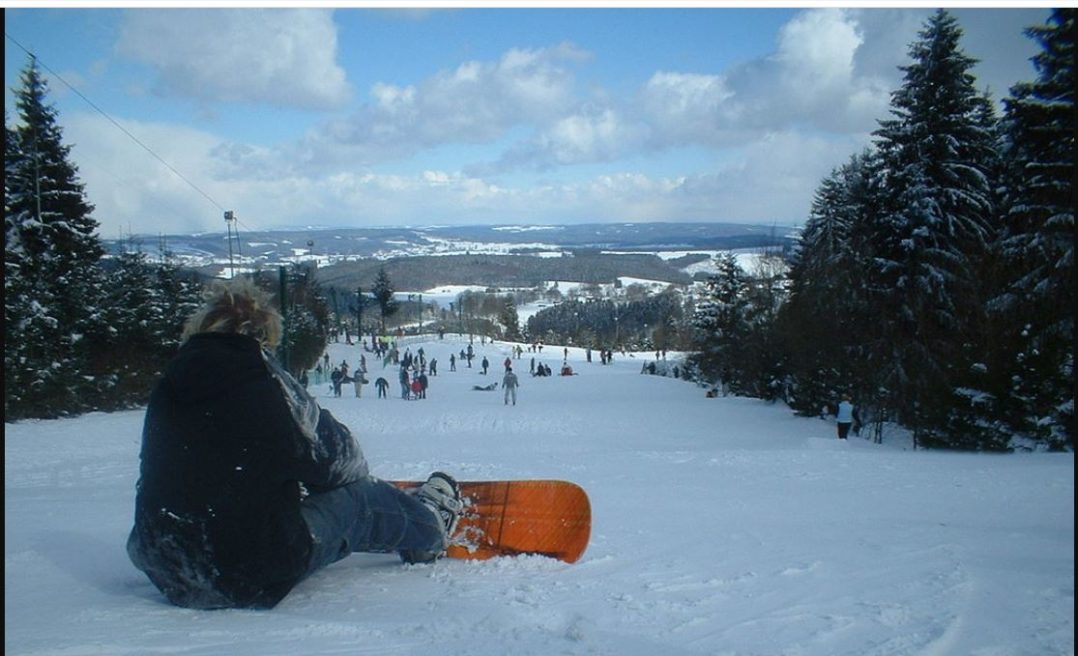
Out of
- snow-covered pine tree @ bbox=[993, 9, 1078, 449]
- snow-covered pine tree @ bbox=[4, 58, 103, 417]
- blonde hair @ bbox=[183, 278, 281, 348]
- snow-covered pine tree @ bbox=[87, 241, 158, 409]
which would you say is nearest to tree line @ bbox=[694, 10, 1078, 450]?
snow-covered pine tree @ bbox=[993, 9, 1078, 449]

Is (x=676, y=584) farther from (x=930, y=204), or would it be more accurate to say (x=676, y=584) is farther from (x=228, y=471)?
(x=930, y=204)

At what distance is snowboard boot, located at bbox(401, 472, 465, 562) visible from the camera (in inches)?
170

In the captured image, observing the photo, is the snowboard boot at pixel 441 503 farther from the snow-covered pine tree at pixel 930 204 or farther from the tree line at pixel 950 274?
the snow-covered pine tree at pixel 930 204

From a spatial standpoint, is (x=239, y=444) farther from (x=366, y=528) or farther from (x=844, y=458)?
(x=844, y=458)

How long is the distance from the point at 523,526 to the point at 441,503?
58cm

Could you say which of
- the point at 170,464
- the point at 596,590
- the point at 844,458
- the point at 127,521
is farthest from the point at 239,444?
the point at 844,458

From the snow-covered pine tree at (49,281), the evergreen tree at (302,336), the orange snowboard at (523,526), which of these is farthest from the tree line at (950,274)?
the evergreen tree at (302,336)

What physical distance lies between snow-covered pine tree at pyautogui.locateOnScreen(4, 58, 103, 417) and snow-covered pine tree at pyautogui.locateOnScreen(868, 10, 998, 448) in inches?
977

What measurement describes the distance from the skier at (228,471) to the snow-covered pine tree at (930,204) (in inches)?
782

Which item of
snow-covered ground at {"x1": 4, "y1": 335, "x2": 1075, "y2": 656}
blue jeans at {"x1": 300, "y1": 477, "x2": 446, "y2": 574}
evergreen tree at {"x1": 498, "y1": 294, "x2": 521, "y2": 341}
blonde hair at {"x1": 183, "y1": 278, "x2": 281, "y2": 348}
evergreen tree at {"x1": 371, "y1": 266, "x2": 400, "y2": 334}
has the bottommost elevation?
evergreen tree at {"x1": 498, "y1": 294, "x2": 521, "y2": 341}

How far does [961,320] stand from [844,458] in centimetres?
925

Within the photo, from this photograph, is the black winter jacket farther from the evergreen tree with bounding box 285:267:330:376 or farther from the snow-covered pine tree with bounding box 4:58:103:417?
the evergreen tree with bounding box 285:267:330:376

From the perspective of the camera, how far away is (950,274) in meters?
20.1

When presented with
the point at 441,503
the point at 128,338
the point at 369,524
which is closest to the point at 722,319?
the point at 128,338
